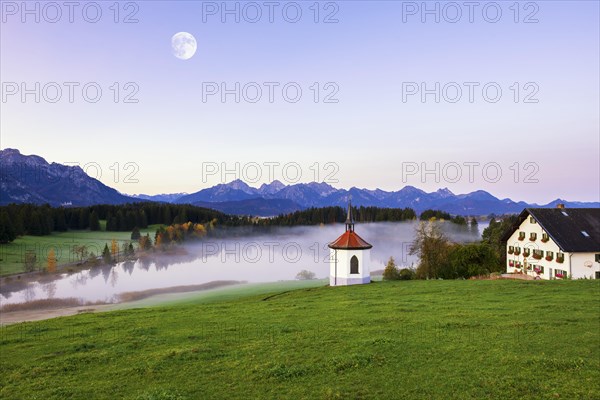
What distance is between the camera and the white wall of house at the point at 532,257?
5016cm

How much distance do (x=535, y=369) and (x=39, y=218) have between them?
139 m

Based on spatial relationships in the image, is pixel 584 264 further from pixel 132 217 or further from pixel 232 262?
pixel 132 217

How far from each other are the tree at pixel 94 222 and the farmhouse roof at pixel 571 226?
438 feet

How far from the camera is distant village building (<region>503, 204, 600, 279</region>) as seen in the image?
48406 millimetres

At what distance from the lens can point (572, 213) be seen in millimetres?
54594

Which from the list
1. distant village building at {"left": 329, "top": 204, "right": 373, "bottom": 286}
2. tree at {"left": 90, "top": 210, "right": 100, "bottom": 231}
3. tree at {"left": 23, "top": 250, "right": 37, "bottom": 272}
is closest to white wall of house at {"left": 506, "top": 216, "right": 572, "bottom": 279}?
distant village building at {"left": 329, "top": 204, "right": 373, "bottom": 286}

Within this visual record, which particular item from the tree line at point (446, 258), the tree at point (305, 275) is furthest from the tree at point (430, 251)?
Answer: the tree at point (305, 275)

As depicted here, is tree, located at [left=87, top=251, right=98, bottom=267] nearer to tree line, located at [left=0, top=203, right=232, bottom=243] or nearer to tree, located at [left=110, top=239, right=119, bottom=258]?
tree, located at [left=110, top=239, right=119, bottom=258]

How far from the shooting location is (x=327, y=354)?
15.1 m

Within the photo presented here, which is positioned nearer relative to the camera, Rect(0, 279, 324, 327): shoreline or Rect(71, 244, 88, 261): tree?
Rect(0, 279, 324, 327): shoreline

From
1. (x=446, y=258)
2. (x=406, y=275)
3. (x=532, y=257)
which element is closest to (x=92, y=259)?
(x=406, y=275)

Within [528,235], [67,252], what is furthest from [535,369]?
[67,252]

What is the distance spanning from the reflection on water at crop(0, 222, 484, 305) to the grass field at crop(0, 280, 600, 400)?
210 feet

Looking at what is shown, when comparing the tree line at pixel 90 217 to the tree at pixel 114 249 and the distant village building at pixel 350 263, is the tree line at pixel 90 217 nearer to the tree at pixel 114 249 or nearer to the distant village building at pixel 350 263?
the tree at pixel 114 249
